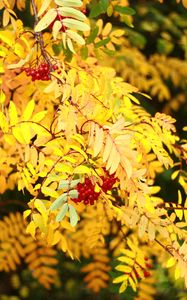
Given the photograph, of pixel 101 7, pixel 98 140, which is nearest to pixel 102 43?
pixel 101 7

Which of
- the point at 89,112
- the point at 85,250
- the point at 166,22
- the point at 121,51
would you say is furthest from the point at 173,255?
the point at 166,22

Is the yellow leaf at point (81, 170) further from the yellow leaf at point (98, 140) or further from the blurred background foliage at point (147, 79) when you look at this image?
the blurred background foliage at point (147, 79)

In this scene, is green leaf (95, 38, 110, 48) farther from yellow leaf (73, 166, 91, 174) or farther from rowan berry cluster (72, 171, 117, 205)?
yellow leaf (73, 166, 91, 174)

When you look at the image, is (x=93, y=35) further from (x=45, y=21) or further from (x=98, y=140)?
(x=98, y=140)

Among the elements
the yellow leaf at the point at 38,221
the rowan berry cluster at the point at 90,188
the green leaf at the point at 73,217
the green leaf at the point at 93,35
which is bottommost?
the yellow leaf at the point at 38,221

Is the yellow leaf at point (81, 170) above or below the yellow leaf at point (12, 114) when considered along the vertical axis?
below

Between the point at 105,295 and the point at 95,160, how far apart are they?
2648 millimetres

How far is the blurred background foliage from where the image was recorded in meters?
3.64

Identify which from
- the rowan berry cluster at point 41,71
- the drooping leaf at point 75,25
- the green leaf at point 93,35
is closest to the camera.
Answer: the drooping leaf at point 75,25

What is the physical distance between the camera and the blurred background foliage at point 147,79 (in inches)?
143

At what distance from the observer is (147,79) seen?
419 centimetres

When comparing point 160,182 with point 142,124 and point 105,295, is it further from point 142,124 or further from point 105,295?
point 142,124

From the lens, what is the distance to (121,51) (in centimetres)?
371

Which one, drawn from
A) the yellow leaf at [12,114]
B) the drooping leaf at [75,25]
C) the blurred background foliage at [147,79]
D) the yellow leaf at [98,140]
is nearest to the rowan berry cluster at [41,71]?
the yellow leaf at [12,114]
